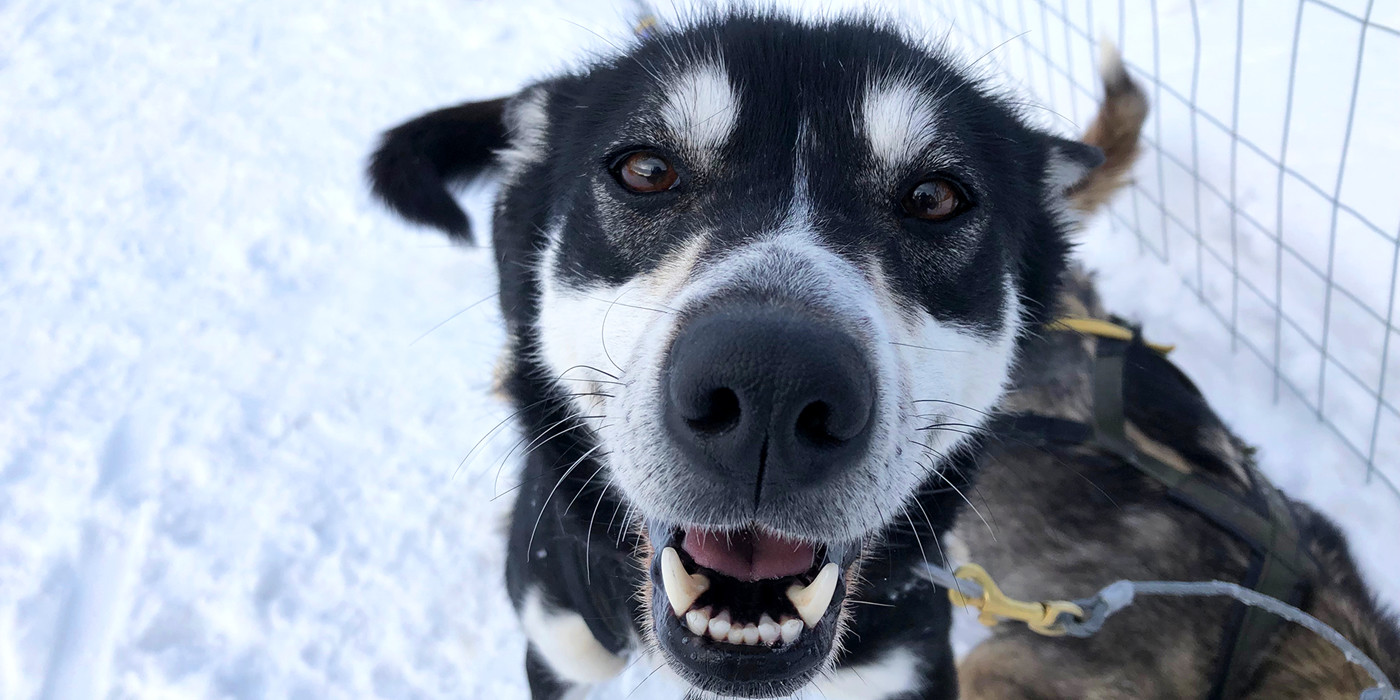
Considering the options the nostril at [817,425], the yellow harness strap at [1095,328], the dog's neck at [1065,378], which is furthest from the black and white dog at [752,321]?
the dog's neck at [1065,378]

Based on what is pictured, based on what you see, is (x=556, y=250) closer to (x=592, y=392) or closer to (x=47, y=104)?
(x=592, y=392)

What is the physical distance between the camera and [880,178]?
5.00ft

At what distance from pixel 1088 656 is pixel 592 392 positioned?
1.55m

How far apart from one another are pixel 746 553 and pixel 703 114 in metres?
0.83

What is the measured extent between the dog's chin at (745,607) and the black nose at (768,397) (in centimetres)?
23

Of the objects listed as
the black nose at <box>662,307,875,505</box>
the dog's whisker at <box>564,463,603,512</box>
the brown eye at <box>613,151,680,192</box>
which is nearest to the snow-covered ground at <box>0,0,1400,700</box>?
the brown eye at <box>613,151,680,192</box>

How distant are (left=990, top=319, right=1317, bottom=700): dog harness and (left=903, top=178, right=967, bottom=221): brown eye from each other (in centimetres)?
63

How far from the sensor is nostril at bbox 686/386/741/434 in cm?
109

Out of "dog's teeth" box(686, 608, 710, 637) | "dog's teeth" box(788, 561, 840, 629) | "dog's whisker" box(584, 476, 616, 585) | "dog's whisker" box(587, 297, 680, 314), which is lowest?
"dog's whisker" box(584, 476, 616, 585)

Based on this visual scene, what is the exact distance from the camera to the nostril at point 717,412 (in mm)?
1086

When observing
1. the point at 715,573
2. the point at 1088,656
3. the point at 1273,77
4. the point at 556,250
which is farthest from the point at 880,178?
the point at 1273,77

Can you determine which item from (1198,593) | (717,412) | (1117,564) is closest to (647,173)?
(717,412)

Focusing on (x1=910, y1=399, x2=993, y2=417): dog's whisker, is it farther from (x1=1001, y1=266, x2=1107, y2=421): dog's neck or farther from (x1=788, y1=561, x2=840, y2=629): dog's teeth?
(x1=1001, y1=266, x2=1107, y2=421): dog's neck

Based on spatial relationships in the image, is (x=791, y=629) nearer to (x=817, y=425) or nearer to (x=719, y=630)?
(x=719, y=630)
